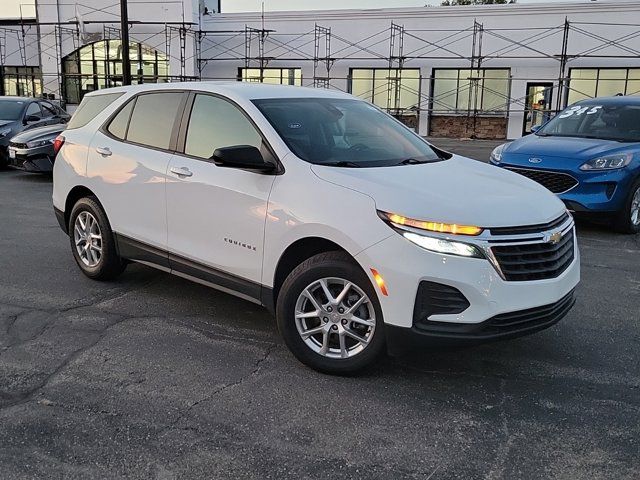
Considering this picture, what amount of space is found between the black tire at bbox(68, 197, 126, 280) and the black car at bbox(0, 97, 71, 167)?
9256mm

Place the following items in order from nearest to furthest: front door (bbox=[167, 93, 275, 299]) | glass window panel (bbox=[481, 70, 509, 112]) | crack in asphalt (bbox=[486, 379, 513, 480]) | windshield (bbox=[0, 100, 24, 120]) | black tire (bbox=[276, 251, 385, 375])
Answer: crack in asphalt (bbox=[486, 379, 513, 480]) → black tire (bbox=[276, 251, 385, 375]) → front door (bbox=[167, 93, 275, 299]) → windshield (bbox=[0, 100, 24, 120]) → glass window panel (bbox=[481, 70, 509, 112])

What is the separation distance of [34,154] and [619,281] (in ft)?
34.6

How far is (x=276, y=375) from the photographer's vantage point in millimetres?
3988

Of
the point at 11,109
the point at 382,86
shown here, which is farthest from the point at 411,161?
the point at 382,86

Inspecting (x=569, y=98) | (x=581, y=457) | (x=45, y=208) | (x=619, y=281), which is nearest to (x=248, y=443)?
(x=581, y=457)

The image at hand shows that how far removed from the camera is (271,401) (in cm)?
365

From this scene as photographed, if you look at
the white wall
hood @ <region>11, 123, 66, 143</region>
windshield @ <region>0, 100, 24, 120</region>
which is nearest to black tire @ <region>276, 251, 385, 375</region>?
hood @ <region>11, 123, 66, 143</region>

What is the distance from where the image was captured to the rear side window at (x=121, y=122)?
18.0 feet

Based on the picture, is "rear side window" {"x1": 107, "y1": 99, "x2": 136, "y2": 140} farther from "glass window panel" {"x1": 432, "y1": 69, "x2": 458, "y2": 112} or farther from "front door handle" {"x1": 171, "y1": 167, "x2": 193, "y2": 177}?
"glass window panel" {"x1": 432, "y1": 69, "x2": 458, "y2": 112}

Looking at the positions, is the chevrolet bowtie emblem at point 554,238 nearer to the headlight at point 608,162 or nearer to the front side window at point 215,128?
the front side window at point 215,128

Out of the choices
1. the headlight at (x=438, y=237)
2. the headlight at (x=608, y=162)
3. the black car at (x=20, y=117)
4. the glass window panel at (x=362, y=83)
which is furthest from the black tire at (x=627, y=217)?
the glass window panel at (x=362, y=83)

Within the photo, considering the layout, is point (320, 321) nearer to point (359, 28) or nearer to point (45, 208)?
point (45, 208)

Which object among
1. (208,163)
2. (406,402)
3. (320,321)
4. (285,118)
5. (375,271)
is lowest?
(406,402)

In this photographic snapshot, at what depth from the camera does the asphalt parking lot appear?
10.0 ft
